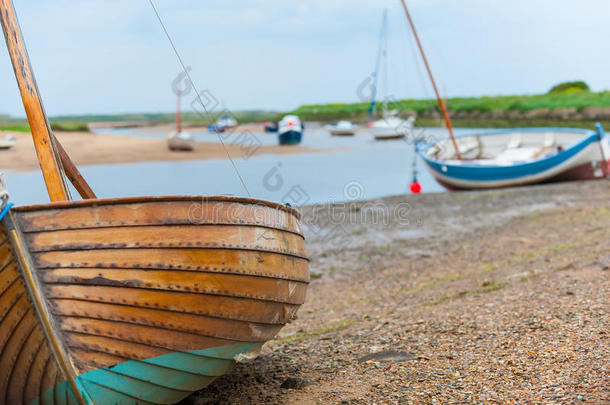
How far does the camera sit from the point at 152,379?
163 inches

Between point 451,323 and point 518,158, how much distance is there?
16.3 metres

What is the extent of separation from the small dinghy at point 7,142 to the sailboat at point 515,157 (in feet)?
87.1

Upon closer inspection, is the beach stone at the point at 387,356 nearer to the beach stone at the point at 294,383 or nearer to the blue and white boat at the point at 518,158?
the beach stone at the point at 294,383

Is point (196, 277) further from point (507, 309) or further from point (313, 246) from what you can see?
point (313, 246)

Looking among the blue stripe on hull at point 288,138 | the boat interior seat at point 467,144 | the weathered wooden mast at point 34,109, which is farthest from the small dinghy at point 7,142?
the weathered wooden mast at point 34,109

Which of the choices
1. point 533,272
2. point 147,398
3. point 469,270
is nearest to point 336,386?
point 147,398

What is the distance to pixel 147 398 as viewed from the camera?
423 centimetres

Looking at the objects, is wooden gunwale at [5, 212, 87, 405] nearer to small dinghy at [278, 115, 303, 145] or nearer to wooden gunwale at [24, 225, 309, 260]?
wooden gunwale at [24, 225, 309, 260]

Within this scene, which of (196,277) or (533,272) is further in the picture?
(533,272)

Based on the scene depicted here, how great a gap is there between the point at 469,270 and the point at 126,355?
6.81 meters

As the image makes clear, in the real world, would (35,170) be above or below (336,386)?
above

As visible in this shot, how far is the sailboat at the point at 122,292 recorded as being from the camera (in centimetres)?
384

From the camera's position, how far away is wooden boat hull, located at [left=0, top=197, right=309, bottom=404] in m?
3.84

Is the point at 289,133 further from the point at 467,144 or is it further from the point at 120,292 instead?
the point at 120,292
